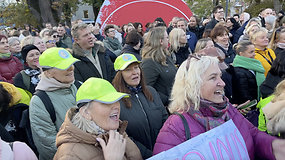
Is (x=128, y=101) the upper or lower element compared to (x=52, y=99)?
lower

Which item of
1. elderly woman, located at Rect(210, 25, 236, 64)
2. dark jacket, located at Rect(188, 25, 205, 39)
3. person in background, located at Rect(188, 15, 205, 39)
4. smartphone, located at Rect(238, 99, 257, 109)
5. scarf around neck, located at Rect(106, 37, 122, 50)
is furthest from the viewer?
dark jacket, located at Rect(188, 25, 205, 39)

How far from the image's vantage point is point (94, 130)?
6.75 feet

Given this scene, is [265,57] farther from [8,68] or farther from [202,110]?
[8,68]

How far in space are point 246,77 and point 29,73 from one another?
10.8ft

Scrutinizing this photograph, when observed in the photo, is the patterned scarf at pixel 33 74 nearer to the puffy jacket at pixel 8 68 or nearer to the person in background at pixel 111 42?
the puffy jacket at pixel 8 68

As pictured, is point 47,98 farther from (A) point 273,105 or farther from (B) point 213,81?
(A) point 273,105

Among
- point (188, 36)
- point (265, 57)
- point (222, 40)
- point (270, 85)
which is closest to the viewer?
point (270, 85)

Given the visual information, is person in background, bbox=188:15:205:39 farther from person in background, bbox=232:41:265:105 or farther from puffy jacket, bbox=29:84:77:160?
puffy jacket, bbox=29:84:77:160

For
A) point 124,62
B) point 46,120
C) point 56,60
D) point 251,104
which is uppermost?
point 56,60

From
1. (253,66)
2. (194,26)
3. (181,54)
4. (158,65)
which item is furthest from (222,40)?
(194,26)

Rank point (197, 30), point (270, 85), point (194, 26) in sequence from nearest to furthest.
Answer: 1. point (270, 85)
2. point (194, 26)
3. point (197, 30)

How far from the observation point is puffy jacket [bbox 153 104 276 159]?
211cm

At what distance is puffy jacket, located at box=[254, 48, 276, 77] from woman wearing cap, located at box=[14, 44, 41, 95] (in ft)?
12.5

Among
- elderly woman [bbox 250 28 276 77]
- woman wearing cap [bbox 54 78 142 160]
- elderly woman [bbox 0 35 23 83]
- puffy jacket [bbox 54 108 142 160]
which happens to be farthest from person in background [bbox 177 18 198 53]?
puffy jacket [bbox 54 108 142 160]
